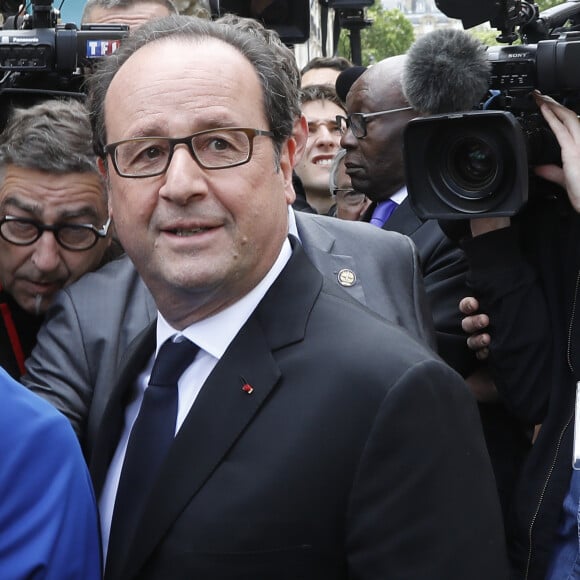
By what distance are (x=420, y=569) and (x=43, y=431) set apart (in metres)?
0.56

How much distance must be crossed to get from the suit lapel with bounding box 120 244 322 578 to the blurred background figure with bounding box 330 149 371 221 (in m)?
2.66

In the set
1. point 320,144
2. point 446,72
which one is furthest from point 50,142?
point 320,144

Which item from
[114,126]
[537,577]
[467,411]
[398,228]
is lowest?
[537,577]

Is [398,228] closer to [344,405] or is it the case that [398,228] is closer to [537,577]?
[537,577]

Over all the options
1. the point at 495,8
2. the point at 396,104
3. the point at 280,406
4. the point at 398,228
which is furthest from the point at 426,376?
the point at 396,104

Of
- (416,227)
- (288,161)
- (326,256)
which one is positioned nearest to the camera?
(288,161)

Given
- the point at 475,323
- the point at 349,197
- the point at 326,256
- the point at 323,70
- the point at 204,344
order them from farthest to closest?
the point at 323,70
the point at 349,197
the point at 475,323
the point at 326,256
the point at 204,344

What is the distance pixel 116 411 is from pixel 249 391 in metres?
0.34

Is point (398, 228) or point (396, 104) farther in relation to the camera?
point (396, 104)

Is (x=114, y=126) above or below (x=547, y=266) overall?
above

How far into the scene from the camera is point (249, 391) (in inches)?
→ 63.6

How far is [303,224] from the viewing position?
2.54 meters

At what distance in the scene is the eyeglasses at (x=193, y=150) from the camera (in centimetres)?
170

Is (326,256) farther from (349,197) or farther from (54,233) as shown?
(349,197)
